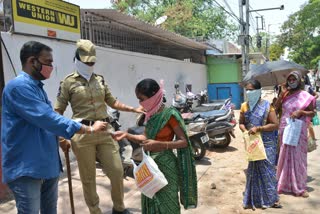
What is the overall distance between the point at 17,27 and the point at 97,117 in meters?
2.31

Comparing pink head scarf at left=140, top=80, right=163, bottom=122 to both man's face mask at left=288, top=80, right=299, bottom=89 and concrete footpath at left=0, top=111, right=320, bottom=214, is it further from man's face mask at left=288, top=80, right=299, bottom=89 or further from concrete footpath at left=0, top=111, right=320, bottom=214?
man's face mask at left=288, top=80, right=299, bottom=89

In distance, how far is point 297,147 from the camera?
4.90m

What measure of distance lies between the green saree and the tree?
69.7 feet

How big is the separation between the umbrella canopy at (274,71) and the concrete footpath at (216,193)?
1.64 metres

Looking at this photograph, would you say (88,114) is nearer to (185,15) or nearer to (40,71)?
(40,71)

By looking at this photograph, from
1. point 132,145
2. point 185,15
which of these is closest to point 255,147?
point 132,145

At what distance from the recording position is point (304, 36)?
34.7 m

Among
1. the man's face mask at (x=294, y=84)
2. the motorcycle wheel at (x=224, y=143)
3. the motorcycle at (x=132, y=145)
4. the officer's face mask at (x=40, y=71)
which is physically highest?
the officer's face mask at (x=40, y=71)

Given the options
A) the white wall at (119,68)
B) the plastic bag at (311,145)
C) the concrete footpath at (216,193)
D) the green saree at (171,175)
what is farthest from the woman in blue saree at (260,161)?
the white wall at (119,68)

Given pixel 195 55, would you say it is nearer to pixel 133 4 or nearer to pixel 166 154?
pixel 133 4

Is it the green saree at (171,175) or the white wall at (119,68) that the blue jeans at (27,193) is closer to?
the green saree at (171,175)

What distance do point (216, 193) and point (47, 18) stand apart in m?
3.72

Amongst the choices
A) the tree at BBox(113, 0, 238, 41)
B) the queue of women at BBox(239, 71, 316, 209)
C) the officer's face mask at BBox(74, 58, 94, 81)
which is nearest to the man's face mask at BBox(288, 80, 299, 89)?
the queue of women at BBox(239, 71, 316, 209)

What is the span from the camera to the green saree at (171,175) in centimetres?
277
